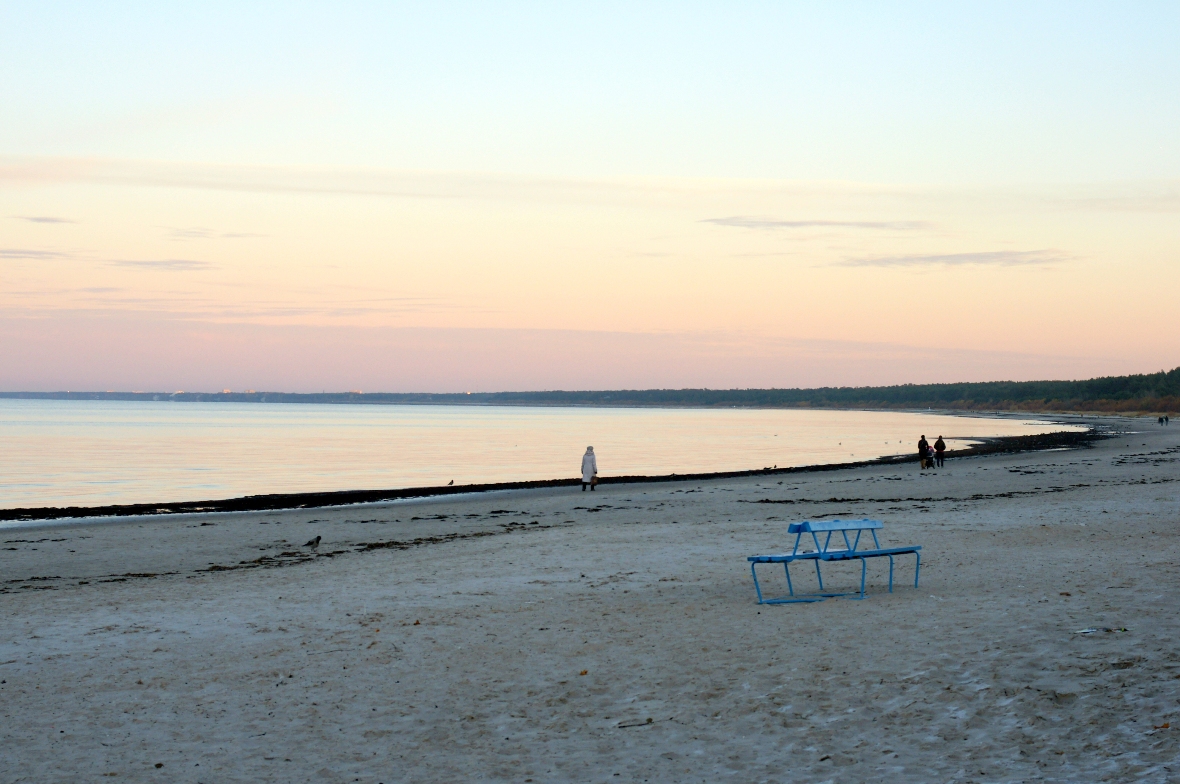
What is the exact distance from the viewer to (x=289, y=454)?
2522 inches

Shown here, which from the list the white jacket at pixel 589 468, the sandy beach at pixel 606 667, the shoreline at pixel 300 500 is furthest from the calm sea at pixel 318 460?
the sandy beach at pixel 606 667

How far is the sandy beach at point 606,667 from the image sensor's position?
6.44 m

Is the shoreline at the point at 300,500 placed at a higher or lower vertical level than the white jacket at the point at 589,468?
lower

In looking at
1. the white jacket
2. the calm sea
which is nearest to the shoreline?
the calm sea

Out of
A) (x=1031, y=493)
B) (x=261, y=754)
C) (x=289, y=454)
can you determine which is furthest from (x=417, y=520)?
(x=289, y=454)

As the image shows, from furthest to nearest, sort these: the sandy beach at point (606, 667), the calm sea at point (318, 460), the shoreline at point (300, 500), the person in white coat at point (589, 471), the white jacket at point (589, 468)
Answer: the calm sea at point (318, 460)
the white jacket at point (589, 468)
the person in white coat at point (589, 471)
the shoreline at point (300, 500)
the sandy beach at point (606, 667)

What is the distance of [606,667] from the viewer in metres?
8.61

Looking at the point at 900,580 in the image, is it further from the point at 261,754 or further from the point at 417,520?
the point at 417,520

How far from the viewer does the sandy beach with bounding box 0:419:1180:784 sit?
644cm

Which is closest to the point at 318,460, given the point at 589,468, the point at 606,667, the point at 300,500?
the point at 300,500

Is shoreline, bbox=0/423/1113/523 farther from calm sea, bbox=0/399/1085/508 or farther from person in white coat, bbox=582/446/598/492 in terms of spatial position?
person in white coat, bbox=582/446/598/492

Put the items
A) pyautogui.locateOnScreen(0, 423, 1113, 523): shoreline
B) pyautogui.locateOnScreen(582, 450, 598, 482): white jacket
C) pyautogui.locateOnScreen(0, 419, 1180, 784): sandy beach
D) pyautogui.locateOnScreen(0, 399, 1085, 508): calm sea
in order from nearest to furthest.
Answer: pyautogui.locateOnScreen(0, 419, 1180, 784): sandy beach
pyautogui.locateOnScreen(0, 423, 1113, 523): shoreline
pyautogui.locateOnScreen(582, 450, 598, 482): white jacket
pyautogui.locateOnScreen(0, 399, 1085, 508): calm sea

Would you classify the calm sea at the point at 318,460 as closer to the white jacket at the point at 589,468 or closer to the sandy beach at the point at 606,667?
the white jacket at the point at 589,468

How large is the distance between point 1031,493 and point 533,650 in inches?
813
